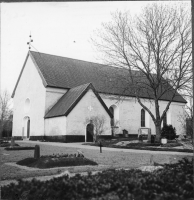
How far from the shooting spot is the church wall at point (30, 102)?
103 feet

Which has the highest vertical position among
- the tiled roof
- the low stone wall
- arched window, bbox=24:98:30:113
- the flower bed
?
the tiled roof

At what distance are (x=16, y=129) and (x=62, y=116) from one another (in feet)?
35.7

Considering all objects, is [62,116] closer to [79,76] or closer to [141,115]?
[79,76]

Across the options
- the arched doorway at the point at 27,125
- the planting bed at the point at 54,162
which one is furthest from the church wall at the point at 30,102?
the planting bed at the point at 54,162

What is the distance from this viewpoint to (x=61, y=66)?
112ft

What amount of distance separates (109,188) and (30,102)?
28857 mm

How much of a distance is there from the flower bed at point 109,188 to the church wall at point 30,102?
969 inches

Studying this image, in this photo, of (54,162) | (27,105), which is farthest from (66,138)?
(54,162)

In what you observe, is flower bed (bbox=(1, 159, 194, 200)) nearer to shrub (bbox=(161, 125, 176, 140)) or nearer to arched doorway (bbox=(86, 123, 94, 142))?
arched doorway (bbox=(86, 123, 94, 142))

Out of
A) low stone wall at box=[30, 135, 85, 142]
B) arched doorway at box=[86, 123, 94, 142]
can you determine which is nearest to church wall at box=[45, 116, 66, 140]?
low stone wall at box=[30, 135, 85, 142]

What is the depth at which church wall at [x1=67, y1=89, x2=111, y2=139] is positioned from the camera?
27219 millimetres

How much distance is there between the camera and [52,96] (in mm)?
31469

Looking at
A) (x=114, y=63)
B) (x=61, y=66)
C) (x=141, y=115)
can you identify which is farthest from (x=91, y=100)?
(x=141, y=115)

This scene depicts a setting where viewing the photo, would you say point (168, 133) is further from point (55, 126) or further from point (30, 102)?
point (30, 102)
